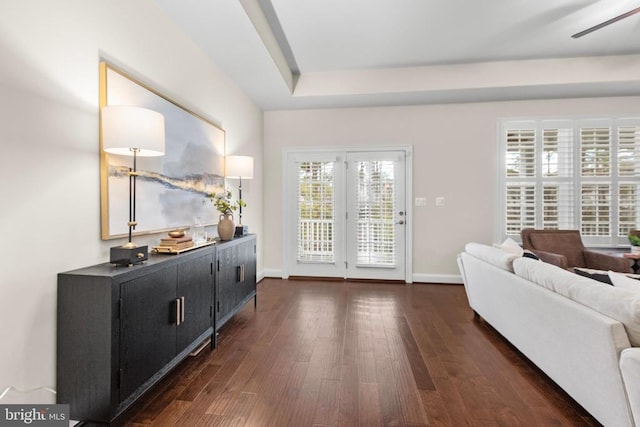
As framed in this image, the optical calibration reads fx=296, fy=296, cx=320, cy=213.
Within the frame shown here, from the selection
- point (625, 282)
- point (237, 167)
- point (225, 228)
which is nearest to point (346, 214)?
point (237, 167)

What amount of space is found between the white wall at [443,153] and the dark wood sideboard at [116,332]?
3.37m

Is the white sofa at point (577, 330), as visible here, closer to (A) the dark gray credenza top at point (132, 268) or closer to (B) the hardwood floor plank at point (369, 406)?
(B) the hardwood floor plank at point (369, 406)

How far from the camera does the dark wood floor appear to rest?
162 cm

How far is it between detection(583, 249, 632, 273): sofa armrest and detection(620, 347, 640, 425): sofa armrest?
9.12 ft

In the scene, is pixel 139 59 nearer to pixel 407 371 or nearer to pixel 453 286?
pixel 407 371

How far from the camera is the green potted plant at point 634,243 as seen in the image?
3.63 meters

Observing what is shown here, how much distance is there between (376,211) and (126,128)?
350cm

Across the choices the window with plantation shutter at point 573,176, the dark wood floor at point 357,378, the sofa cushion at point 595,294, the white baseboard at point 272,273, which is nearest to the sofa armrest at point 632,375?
the sofa cushion at point 595,294

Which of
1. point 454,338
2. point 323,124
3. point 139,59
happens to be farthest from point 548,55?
point 139,59

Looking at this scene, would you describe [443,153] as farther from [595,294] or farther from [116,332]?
[116,332]

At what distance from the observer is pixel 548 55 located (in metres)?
Answer: 3.58

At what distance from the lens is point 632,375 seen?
1241mm

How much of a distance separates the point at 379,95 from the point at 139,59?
9.52 feet

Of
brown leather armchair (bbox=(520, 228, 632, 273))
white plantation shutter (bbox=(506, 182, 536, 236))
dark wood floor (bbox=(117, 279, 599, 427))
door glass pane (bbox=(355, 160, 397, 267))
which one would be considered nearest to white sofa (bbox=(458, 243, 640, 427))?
dark wood floor (bbox=(117, 279, 599, 427))
